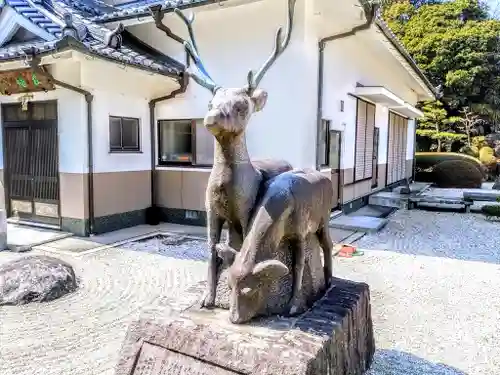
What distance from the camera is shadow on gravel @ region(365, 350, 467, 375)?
326cm

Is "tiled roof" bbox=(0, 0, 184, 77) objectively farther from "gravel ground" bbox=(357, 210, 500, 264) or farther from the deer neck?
"gravel ground" bbox=(357, 210, 500, 264)

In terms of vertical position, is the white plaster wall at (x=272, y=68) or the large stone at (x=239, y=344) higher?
the white plaster wall at (x=272, y=68)

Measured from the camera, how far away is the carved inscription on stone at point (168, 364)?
2283 millimetres

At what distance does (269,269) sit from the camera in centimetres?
228

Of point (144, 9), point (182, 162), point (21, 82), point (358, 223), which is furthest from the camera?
point (182, 162)

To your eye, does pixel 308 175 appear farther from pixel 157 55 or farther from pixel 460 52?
pixel 460 52

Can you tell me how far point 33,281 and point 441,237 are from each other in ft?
23.5

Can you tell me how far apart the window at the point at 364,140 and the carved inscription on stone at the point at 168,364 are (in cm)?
869

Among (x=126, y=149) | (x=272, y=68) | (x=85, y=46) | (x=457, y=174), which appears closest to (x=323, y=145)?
(x=272, y=68)

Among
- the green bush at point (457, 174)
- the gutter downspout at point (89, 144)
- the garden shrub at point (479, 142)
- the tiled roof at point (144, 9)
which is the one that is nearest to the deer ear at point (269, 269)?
the tiled roof at point (144, 9)

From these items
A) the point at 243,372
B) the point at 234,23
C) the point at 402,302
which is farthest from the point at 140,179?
the point at 243,372

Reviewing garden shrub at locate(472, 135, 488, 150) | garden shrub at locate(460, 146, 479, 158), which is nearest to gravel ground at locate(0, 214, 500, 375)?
garden shrub at locate(460, 146, 479, 158)

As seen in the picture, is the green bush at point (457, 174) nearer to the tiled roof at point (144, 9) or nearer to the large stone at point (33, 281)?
A: the tiled roof at point (144, 9)

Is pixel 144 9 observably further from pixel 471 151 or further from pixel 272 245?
pixel 471 151
